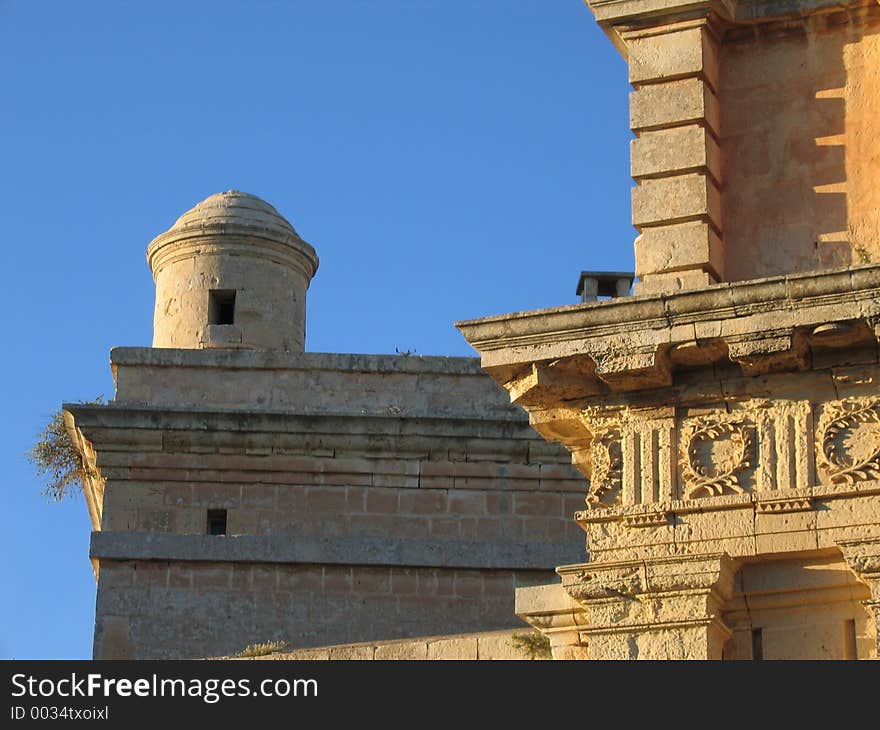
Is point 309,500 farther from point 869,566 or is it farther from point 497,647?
point 869,566

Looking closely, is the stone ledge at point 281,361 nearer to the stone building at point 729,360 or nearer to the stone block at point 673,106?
the stone building at point 729,360

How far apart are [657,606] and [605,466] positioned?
0.87 meters

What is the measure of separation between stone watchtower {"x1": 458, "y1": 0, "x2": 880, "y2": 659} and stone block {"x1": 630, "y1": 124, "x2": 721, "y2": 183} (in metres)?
0.01

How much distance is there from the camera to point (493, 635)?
14141 mm

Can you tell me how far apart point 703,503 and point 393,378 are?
671cm

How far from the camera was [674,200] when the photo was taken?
13.5 m

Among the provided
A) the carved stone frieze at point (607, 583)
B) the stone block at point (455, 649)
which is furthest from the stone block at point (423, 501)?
the carved stone frieze at point (607, 583)

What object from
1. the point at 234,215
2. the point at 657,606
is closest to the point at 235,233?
the point at 234,215

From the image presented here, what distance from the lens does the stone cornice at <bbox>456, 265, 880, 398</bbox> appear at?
40.8 ft
